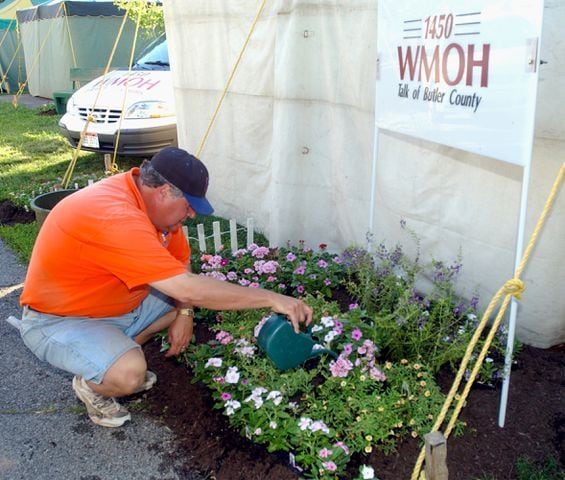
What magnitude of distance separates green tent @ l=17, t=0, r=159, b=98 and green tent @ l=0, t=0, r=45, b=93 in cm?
298

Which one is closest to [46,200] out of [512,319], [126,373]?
[126,373]

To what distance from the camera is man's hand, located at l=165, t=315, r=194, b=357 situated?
10.8ft

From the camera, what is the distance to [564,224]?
3.04 m

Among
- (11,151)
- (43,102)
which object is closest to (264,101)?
(11,151)

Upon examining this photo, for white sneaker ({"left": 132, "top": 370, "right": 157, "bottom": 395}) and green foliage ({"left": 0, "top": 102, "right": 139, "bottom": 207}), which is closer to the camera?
white sneaker ({"left": 132, "top": 370, "right": 157, "bottom": 395})

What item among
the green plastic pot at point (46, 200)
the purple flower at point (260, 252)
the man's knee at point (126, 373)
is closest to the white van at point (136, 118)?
the green plastic pot at point (46, 200)

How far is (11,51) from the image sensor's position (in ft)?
63.1

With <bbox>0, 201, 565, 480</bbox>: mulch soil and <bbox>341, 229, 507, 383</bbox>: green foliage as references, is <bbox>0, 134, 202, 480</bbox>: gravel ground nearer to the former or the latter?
<bbox>0, 201, 565, 480</bbox>: mulch soil

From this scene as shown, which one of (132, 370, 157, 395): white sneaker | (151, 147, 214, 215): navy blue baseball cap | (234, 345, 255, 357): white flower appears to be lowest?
(132, 370, 157, 395): white sneaker

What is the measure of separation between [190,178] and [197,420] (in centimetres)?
128

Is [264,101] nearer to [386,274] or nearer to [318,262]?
[318,262]

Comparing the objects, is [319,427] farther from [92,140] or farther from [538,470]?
[92,140]

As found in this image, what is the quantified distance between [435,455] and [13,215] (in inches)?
243

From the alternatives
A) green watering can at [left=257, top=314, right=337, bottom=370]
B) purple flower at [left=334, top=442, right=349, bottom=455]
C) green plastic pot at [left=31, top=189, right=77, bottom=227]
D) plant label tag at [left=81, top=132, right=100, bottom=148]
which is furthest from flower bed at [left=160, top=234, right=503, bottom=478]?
plant label tag at [left=81, top=132, right=100, bottom=148]
